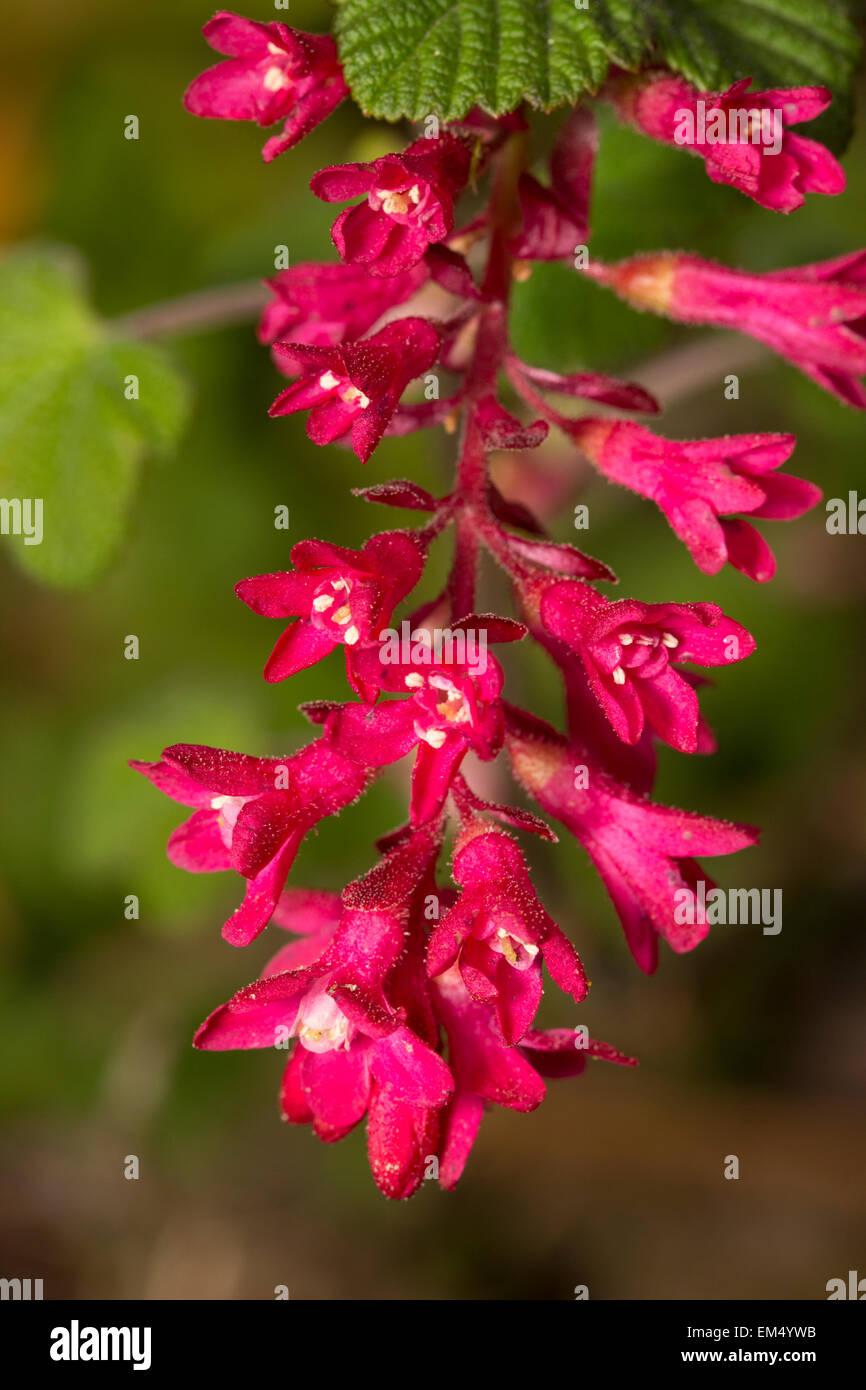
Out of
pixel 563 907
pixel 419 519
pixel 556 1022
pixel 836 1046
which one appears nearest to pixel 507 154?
pixel 563 907

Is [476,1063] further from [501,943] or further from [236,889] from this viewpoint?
[236,889]

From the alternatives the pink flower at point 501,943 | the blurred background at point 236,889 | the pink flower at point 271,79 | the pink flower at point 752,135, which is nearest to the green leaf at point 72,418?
the pink flower at point 271,79

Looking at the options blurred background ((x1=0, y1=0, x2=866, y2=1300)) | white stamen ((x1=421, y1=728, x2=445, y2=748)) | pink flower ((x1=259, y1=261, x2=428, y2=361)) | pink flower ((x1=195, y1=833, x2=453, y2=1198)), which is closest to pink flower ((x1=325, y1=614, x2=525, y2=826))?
white stamen ((x1=421, y1=728, x2=445, y2=748))

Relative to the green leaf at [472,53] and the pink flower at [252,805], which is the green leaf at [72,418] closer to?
the pink flower at [252,805]

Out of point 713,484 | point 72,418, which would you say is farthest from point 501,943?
point 72,418

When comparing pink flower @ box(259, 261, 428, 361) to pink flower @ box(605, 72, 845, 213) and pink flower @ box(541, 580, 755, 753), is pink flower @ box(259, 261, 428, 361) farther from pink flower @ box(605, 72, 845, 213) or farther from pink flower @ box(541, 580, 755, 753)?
pink flower @ box(541, 580, 755, 753)

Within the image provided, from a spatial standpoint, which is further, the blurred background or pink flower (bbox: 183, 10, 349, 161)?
the blurred background

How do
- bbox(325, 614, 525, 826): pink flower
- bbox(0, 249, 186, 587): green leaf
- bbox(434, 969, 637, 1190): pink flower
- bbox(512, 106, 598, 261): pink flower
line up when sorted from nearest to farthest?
bbox(325, 614, 525, 826): pink flower, bbox(434, 969, 637, 1190): pink flower, bbox(512, 106, 598, 261): pink flower, bbox(0, 249, 186, 587): green leaf
